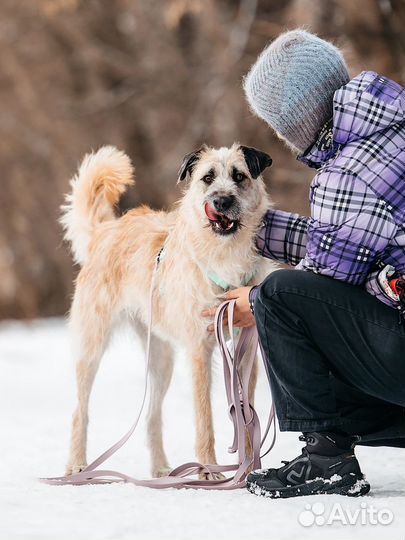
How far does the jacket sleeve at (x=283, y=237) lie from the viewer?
156 inches

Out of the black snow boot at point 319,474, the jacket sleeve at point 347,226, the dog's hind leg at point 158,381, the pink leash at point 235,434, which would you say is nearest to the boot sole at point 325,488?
the black snow boot at point 319,474

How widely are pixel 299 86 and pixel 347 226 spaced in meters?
0.58

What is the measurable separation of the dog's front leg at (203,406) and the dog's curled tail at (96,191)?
1185 mm

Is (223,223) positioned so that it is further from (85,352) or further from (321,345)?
(85,352)

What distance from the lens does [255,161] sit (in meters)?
4.07

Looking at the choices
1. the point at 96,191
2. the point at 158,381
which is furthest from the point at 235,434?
the point at 96,191

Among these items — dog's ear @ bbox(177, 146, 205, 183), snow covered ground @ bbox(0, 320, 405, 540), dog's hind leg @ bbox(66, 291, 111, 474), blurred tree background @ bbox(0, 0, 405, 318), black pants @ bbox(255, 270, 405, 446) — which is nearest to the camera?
snow covered ground @ bbox(0, 320, 405, 540)

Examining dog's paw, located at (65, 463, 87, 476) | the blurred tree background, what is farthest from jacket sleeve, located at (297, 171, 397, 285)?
the blurred tree background

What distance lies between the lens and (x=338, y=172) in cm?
328

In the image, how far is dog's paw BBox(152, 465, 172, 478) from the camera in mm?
4367

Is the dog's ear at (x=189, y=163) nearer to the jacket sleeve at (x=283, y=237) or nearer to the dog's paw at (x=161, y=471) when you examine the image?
the jacket sleeve at (x=283, y=237)

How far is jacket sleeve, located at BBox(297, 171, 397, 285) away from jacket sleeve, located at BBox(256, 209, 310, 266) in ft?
1.82

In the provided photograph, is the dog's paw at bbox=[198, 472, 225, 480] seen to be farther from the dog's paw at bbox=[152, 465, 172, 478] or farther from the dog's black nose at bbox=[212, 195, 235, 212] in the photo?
the dog's black nose at bbox=[212, 195, 235, 212]

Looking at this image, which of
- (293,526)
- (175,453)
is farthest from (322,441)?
(175,453)
